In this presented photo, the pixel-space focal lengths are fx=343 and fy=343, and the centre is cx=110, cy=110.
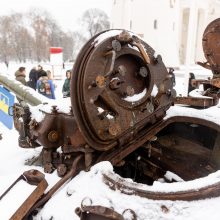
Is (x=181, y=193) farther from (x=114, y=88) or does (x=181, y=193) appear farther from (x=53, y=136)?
(x=53, y=136)

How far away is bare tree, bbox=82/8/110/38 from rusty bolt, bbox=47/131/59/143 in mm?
48395

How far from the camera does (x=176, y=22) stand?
30.2 m

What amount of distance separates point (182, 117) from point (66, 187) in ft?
3.26

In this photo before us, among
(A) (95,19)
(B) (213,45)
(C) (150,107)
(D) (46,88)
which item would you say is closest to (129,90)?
(C) (150,107)

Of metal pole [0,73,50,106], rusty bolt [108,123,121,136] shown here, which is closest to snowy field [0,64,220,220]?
rusty bolt [108,123,121,136]

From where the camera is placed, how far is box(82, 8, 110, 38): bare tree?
164ft

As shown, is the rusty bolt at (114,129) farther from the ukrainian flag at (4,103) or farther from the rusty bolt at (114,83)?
the ukrainian flag at (4,103)

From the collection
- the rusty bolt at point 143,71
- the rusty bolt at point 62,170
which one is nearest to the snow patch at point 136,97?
the rusty bolt at point 143,71

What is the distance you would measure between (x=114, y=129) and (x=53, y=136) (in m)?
0.45

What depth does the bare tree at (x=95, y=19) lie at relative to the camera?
49922 mm

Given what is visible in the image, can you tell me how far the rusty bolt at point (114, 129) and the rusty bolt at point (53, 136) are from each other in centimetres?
44

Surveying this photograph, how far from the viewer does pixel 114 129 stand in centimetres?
198

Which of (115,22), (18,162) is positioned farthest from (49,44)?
(18,162)

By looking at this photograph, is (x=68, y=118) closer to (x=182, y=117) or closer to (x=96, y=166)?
(x=96, y=166)
